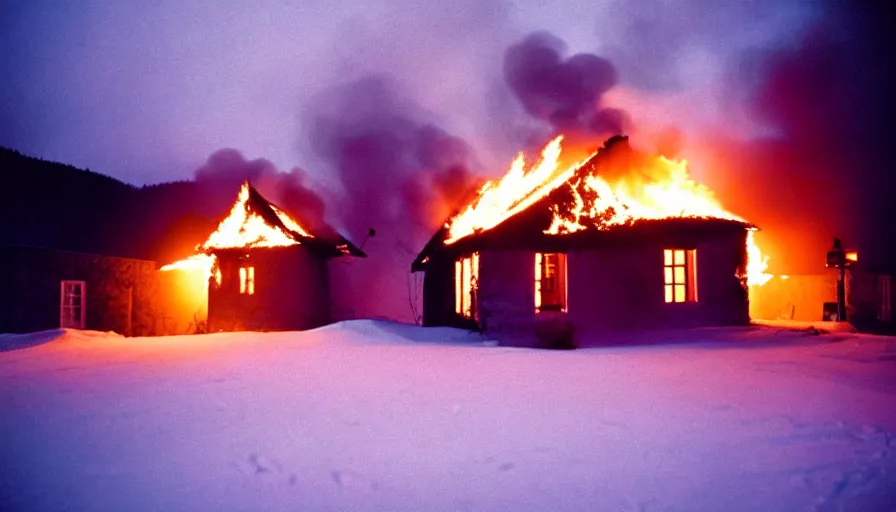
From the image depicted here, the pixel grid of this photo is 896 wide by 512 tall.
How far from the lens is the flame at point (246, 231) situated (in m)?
20.0

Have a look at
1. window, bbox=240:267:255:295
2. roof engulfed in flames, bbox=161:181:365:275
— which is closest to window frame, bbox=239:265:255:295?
window, bbox=240:267:255:295

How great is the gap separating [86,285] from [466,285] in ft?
50.9

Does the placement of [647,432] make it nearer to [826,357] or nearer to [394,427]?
[394,427]

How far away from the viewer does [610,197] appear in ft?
48.1

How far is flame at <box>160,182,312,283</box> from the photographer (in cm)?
2002

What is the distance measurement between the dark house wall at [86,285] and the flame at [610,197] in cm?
1453

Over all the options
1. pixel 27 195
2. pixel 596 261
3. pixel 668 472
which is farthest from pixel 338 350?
pixel 27 195

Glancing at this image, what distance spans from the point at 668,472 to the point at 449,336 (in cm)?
1090

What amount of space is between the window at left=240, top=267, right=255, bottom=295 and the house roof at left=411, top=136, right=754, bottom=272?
31.2ft

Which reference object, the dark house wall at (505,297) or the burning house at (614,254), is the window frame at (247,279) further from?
the dark house wall at (505,297)

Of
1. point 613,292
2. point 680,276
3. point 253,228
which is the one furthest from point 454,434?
point 253,228

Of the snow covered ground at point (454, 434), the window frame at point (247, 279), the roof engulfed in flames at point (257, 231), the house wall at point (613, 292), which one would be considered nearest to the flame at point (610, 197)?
the house wall at point (613, 292)

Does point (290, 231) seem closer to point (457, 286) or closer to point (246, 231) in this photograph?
point (246, 231)

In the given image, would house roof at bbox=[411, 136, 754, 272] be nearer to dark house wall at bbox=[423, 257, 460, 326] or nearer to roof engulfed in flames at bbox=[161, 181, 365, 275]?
dark house wall at bbox=[423, 257, 460, 326]
